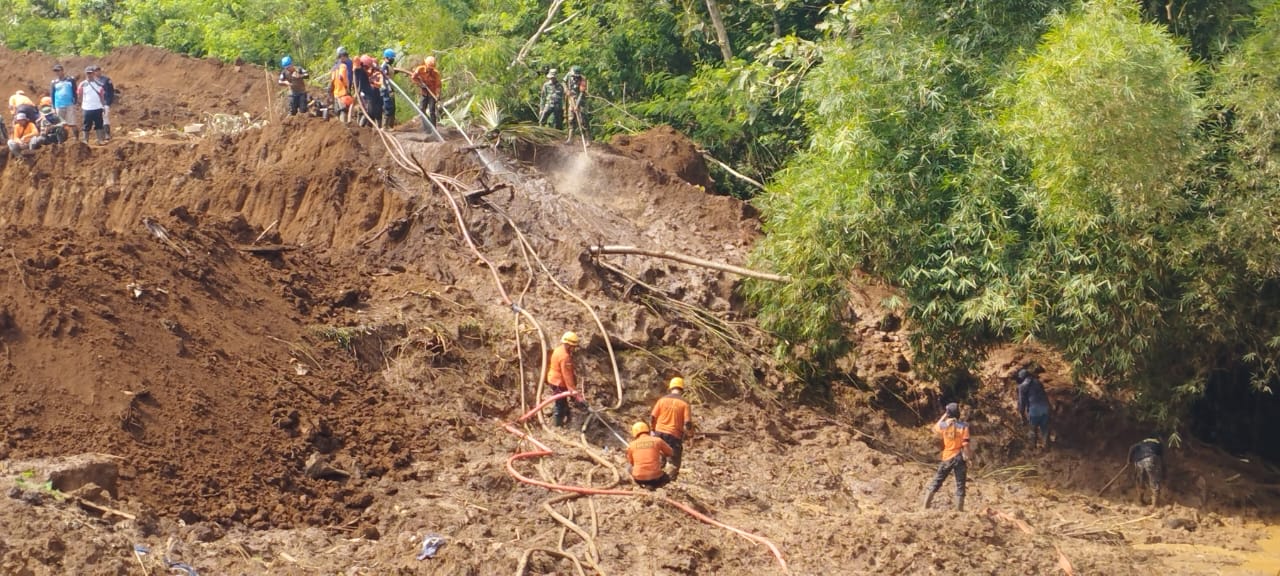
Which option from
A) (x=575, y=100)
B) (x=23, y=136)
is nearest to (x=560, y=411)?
(x=575, y=100)

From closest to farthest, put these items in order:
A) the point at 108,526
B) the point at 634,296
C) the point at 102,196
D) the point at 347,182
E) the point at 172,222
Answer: the point at 108,526 → the point at 172,222 → the point at 634,296 → the point at 347,182 → the point at 102,196

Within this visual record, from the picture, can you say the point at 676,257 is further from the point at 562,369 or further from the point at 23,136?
the point at 23,136

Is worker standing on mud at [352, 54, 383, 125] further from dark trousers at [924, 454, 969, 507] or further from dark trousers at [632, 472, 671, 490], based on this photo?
dark trousers at [924, 454, 969, 507]

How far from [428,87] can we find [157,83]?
11.5 metres

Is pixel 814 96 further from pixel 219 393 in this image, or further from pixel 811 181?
pixel 219 393

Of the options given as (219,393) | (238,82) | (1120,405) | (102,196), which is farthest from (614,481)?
(238,82)

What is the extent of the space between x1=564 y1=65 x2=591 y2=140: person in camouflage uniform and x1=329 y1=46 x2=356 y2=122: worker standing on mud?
3.11m

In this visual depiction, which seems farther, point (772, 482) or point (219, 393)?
point (772, 482)

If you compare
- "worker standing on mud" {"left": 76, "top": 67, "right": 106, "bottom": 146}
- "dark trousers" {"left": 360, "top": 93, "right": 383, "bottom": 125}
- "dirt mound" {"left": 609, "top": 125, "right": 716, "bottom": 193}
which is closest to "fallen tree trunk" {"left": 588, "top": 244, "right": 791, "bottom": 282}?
"dirt mound" {"left": 609, "top": 125, "right": 716, "bottom": 193}

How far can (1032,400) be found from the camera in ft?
52.5

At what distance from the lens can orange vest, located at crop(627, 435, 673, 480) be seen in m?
12.0

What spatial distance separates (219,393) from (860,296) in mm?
Answer: 8450

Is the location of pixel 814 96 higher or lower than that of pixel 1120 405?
higher

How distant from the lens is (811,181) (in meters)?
16.0
